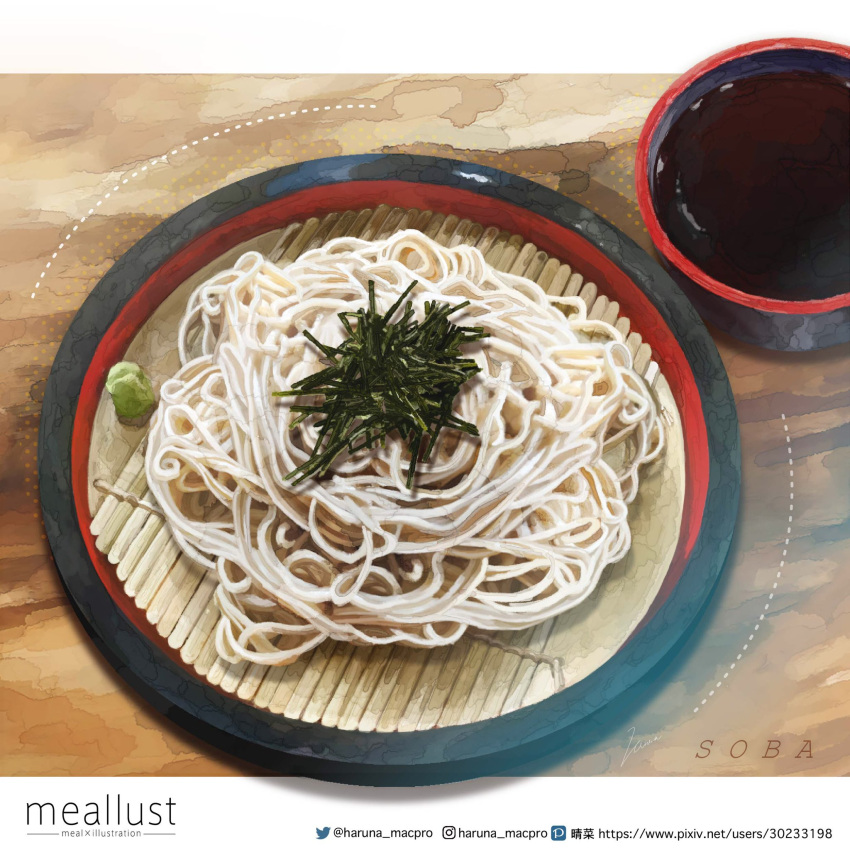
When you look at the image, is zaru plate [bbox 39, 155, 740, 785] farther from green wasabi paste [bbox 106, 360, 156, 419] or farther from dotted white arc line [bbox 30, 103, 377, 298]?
dotted white arc line [bbox 30, 103, 377, 298]

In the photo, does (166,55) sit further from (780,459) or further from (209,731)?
(780,459)

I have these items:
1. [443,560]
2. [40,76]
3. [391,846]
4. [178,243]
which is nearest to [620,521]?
[443,560]

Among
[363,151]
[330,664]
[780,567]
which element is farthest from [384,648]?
[363,151]
